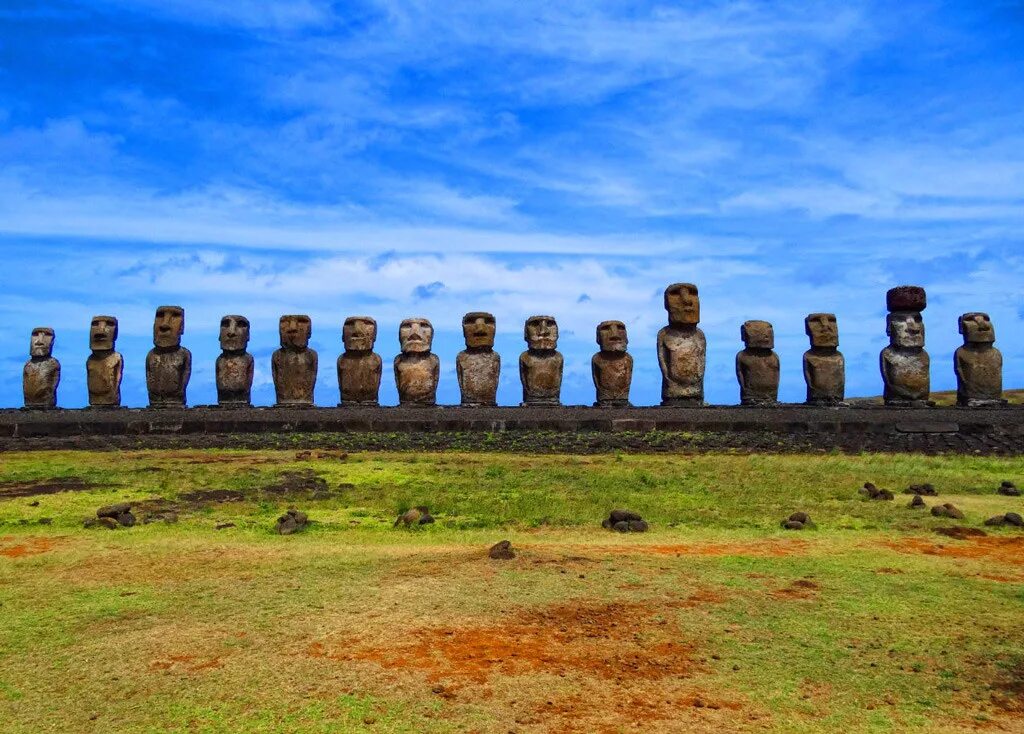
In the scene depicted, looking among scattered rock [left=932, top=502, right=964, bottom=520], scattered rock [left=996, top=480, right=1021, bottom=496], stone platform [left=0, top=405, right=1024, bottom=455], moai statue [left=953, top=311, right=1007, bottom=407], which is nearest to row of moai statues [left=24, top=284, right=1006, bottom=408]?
moai statue [left=953, top=311, right=1007, bottom=407]

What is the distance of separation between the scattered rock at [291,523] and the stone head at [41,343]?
16.1 metres

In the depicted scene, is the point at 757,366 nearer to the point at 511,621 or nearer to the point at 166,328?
the point at 166,328

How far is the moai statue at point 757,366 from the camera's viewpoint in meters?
20.5

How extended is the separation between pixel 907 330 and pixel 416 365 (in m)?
10.3

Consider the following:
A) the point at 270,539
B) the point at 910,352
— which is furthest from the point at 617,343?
the point at 270,539

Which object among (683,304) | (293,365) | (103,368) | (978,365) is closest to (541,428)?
(683,304)

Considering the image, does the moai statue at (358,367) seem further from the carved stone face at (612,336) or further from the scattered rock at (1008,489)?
the scattered rock at (1008,489)

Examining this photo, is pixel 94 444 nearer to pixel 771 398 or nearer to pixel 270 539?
pixel 270 539

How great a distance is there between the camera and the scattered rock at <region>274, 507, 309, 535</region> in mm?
9094

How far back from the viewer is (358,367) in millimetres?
21297

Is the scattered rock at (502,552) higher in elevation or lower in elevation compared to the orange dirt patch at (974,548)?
higher

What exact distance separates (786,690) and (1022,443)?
1487cm

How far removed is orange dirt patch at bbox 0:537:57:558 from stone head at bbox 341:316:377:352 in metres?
12.7

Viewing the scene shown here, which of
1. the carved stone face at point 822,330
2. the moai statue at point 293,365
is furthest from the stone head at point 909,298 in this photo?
the moai statue at point 293,365
